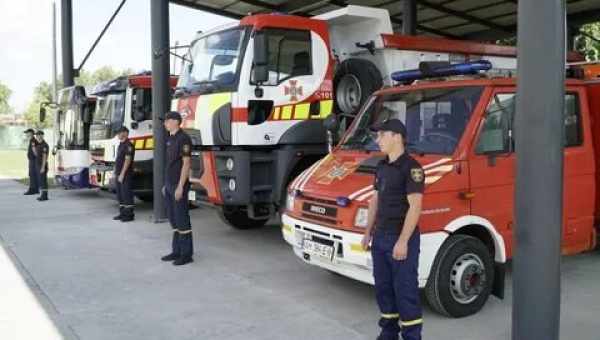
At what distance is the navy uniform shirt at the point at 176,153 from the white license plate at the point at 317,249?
A: 85.5 inches

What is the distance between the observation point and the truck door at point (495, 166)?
15.9ft

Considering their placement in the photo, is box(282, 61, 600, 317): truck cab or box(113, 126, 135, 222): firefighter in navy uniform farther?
box(113, 126, 135, 222): firefighter in navy uniform

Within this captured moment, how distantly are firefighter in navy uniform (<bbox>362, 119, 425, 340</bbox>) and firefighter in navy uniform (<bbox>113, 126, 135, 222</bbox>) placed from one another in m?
7.02

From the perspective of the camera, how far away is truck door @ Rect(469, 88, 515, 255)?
191 inches

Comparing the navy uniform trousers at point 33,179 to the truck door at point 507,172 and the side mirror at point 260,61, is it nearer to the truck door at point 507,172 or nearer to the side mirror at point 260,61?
the side mirror at point 260,61

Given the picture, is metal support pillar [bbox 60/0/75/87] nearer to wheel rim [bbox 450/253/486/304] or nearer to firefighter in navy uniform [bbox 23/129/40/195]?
firefighter in navy uniform [bbox 23/129/40/195]

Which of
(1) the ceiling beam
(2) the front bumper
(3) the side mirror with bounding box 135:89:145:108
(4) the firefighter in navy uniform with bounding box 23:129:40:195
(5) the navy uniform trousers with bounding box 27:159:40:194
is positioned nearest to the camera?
(2) the front bumper

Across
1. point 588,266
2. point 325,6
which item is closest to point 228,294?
point 588,266

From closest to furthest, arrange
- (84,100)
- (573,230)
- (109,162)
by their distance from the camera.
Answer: (573,230)
(109,162)
(84,100)

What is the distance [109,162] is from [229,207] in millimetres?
4552

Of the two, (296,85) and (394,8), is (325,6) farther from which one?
(296,85)

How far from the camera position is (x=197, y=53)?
7.84 meters

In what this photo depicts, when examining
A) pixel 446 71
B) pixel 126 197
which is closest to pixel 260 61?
pixel 446 71

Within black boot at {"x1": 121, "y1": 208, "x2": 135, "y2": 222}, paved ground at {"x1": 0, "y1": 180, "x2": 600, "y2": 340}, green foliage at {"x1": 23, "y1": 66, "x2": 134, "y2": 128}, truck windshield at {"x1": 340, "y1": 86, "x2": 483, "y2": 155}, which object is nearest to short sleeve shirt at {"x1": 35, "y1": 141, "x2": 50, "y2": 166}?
black boot at {"x1": 121, "y1": 208, "x2": 135, "y2": 222}
